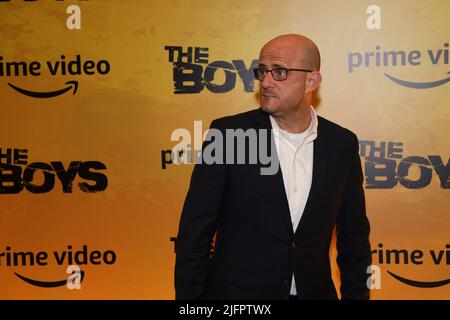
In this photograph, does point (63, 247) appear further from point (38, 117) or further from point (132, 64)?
Result: point (132, 64)

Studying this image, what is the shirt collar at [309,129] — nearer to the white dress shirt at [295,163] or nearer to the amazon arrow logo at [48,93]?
the white dress shirt at [295,163]

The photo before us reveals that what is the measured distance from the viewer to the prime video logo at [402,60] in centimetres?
287

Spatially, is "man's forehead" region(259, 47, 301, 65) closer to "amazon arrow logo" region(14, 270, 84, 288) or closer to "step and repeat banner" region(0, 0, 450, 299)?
"step and repeat banner" region(0, 0, 450, 299)

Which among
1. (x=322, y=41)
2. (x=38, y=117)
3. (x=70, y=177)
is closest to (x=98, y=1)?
(x=38, y=117)

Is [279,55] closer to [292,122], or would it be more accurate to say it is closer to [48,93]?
[292,122]

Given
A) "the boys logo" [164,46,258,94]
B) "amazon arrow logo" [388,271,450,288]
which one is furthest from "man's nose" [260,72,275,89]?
"amazon arrow logo" [388,271,450,288]

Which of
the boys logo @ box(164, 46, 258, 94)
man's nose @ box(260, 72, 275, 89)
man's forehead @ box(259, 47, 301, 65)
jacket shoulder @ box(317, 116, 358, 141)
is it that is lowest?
jacket shoulder @ box(317, 116, 358, 141)

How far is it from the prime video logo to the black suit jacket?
3.88ft

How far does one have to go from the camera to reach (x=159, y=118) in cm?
301

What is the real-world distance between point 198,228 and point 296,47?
32.0 inches

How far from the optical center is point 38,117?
10.0 ft

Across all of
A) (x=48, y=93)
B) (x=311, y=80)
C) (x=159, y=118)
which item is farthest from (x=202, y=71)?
(x=311, y=80)

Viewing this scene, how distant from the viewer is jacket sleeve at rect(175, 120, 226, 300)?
174 cm

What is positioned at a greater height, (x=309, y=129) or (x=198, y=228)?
(x=309, y=129)
